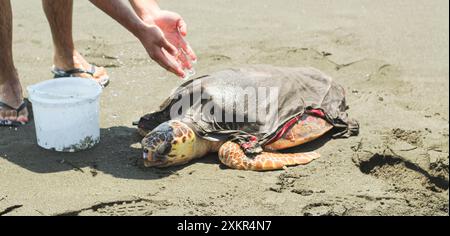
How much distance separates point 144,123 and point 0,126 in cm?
82

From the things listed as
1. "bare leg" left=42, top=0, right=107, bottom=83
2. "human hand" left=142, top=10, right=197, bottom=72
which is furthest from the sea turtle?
"bare leg" left=42, top=0, right=107, bottom=83

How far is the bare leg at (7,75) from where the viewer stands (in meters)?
3.58

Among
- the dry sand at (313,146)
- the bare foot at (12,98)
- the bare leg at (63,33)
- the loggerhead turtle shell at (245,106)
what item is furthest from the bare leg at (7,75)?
the loggerhead turtle shell at (245,106)

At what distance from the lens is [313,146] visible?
3500 millimetres

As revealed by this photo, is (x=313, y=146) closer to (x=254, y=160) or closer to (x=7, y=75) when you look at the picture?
(x=254, y=160)

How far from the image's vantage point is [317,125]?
3.53 metres

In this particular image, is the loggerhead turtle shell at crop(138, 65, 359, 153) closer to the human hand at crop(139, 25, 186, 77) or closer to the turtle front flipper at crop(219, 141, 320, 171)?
the turtle front flipper at crop(219, 141, 320, 171)

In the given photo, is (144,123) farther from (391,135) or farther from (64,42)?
(391,135)

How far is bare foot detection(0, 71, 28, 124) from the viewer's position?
11.8 ft

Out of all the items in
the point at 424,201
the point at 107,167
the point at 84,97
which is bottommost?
the point at 424,201

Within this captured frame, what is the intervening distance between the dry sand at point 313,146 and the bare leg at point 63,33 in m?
0.29

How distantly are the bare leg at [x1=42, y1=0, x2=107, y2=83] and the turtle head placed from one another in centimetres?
107

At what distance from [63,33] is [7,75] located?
499mm
